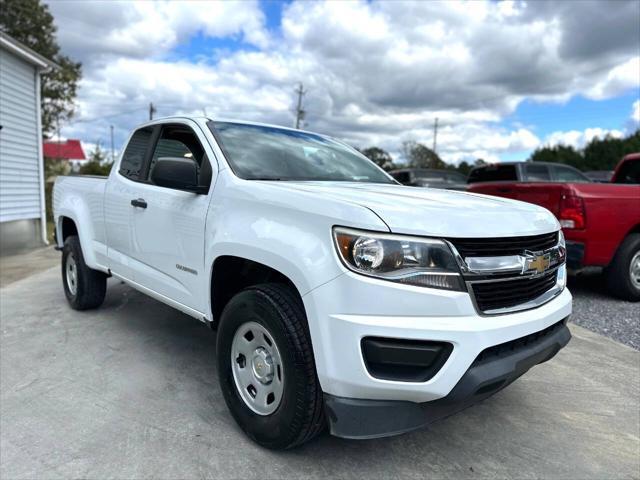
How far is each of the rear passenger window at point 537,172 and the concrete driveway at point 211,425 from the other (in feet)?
20.6

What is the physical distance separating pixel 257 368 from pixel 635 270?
503cm

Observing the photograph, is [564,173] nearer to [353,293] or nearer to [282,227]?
[282,227]

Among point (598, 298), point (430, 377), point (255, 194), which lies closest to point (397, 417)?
point (430, 377)

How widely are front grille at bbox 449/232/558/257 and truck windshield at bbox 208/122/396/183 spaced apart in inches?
52.0

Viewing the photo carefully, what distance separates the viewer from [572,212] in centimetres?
509

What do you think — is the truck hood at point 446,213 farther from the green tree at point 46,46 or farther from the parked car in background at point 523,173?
the green tree at point 46,46

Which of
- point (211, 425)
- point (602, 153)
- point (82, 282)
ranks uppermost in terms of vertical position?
point (602, 153)

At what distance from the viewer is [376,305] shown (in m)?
1.96

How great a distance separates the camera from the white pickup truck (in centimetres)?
198

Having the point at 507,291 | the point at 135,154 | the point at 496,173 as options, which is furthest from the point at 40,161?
the point at 507,291

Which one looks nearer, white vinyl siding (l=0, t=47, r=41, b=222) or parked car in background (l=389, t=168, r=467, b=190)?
white vinyl siding (l=0, t=47, r=41, b=222)

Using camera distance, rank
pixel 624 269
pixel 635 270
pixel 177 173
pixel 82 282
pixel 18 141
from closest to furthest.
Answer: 1. pixel 177 173
2. pixel 82 282
3. pixel 624 269
4. pixel 635 270
5. pixel 18 141

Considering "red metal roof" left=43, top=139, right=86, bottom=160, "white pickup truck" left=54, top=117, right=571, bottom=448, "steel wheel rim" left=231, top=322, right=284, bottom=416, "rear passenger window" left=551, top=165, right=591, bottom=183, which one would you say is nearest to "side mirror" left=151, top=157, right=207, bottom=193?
"white pickup truck" left=54, top=117, right=571, bottom=448

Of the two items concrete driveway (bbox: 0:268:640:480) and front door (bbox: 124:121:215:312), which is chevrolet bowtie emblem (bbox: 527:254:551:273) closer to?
concrete driveway (bbox: 0:268:640:480)
